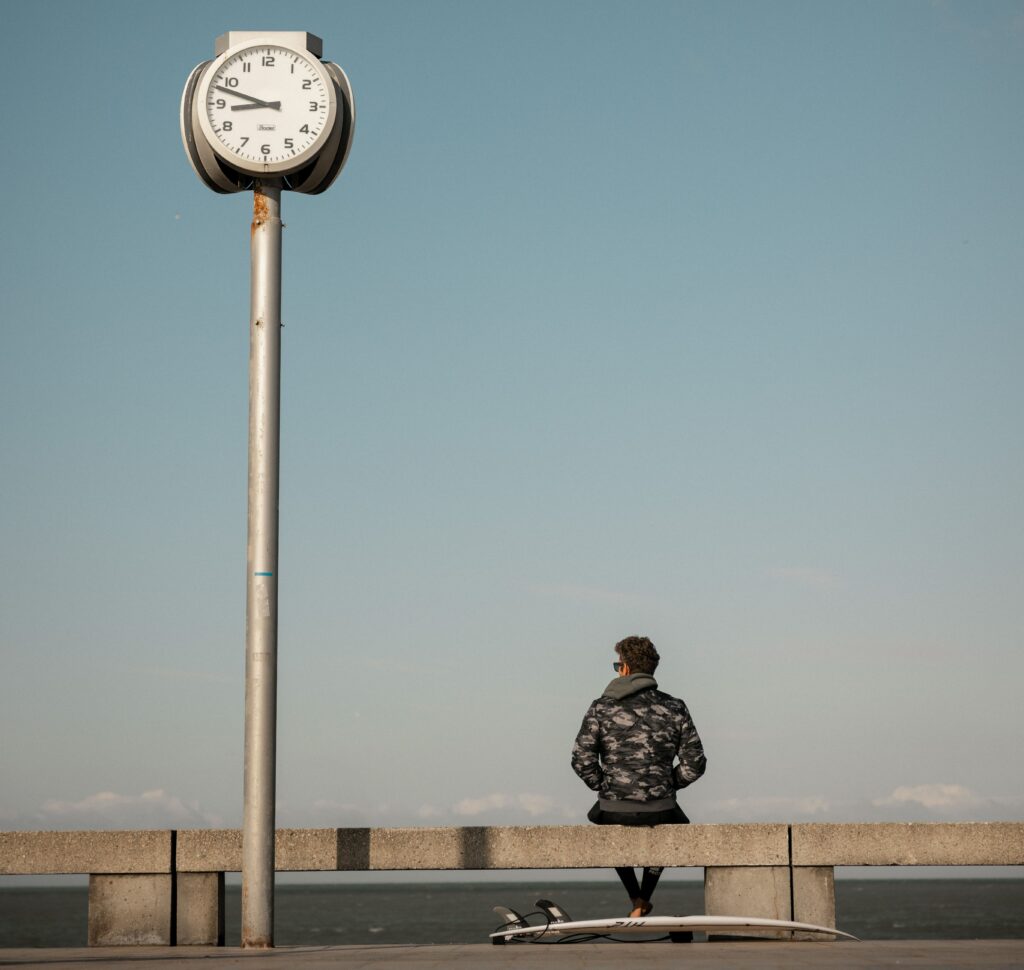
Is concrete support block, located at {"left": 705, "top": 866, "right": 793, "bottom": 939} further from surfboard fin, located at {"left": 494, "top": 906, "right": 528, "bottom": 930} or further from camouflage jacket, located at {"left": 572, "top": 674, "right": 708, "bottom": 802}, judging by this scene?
surfboard fin, located at {"left": 494, "top": 906, "right": 528, "bottom": 930}

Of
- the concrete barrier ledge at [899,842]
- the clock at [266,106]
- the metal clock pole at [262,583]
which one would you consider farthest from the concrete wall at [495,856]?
the clock at [266,106]

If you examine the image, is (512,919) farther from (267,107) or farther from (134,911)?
(267,107)

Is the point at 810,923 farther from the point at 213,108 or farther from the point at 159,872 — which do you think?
the point at 213,108

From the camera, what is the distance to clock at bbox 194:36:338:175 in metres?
10.4

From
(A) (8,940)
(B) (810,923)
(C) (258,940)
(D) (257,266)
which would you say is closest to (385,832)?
(C) (258,940)

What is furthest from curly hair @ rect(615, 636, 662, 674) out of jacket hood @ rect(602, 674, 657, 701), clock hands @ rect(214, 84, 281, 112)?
clock hands @ rect(214, 84, 281, 112)

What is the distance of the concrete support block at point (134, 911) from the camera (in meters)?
10.4

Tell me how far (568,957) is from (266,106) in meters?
5.86

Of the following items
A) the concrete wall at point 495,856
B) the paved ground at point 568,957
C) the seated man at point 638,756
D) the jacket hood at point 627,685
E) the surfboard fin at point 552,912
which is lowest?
the paved ground at point 568,957

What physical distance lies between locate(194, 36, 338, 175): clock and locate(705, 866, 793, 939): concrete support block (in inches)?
214

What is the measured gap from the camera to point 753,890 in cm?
1021

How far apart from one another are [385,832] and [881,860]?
323cm

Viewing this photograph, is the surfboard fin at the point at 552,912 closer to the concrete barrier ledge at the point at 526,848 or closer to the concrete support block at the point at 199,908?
the concrete barrier ledge at the point at 526,848

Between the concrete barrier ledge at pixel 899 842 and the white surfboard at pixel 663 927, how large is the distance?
567 mm
